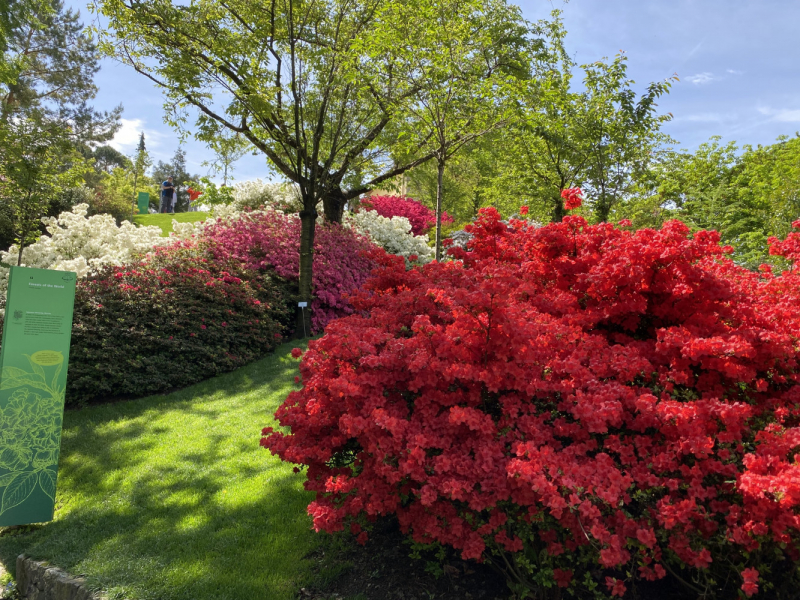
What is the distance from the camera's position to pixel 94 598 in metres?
2.71

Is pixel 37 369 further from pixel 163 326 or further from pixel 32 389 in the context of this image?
pixel 163 326

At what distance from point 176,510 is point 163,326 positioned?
3.66 meters

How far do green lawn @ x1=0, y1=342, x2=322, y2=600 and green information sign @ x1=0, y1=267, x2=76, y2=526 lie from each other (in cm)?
30

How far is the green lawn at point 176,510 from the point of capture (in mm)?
2877

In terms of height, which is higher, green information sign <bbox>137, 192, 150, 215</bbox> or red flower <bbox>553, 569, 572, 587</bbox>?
green information sign <bbox>137, 192, 150, 215</bbox>

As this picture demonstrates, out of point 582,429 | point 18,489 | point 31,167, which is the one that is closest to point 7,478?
point 18,489

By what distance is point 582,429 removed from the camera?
7.94 ft

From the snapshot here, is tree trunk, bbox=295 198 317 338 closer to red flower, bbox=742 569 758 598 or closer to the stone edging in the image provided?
the stone edging

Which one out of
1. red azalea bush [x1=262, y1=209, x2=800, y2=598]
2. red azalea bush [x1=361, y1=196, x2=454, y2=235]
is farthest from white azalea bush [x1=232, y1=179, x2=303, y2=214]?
red azalea bush [x1=262, y1=209, x2=800, y2=598]

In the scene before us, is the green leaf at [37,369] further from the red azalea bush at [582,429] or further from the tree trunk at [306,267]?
the tree trunk at [306,267]

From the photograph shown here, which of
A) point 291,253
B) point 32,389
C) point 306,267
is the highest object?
point 291,253

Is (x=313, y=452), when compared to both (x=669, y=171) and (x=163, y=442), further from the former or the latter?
(x=669, y=171)

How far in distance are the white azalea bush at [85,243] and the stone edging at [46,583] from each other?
673 cm

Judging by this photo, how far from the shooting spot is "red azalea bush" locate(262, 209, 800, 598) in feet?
6.86
